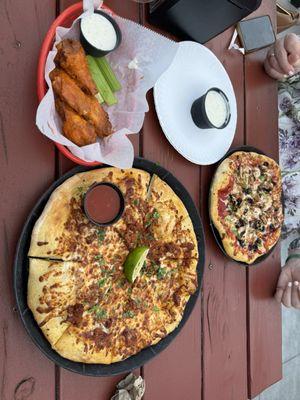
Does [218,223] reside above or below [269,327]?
above

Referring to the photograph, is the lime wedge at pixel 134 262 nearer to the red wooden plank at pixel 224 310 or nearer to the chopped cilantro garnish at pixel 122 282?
the chopped cilantro garnish at pixel 122 282

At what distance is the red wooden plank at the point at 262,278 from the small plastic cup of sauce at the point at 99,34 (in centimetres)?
94

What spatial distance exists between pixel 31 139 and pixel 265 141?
1345mm

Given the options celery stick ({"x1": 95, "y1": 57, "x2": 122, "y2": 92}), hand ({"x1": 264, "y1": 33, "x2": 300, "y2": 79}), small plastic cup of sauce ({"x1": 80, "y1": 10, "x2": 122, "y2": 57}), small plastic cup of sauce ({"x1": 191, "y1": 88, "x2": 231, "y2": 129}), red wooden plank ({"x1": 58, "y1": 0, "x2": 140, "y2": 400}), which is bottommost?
red wooden plank ({"x1": 58, "y1": 0, "x2": 140, "y2": 400})

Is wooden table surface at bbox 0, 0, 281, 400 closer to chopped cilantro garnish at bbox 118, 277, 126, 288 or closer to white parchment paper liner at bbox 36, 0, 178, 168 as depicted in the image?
white parchment paper liner at bbox 36, 0, 178, 168

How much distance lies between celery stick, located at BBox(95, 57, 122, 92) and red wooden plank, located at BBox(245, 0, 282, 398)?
34.5 inches

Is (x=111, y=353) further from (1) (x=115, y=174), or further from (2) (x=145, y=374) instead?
(1) (x=115, y=174)

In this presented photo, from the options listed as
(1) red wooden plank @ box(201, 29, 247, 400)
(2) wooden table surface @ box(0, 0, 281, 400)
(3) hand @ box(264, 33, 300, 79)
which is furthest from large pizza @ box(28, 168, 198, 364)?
(3) hand @ box(264, 33, 300, 79)

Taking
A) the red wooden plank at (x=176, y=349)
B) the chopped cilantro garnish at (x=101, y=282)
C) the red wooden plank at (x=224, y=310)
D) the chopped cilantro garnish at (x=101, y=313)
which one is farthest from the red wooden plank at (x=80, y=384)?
the red wooden plank at (x=224, y=310)

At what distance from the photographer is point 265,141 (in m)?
2.36

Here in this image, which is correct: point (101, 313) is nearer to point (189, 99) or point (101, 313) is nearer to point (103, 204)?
point (103, 204)

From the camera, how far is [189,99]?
194 centimetres

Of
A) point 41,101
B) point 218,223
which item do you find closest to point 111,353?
point 218,223

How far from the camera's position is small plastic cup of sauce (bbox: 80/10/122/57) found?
1.50 metres
